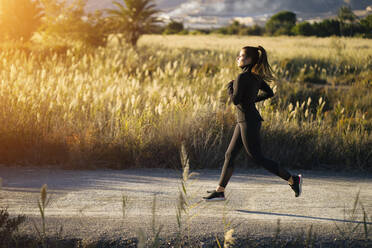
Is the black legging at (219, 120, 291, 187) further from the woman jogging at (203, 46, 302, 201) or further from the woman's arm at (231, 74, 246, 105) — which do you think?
the woman's arm at (231, 74, 246, 105)

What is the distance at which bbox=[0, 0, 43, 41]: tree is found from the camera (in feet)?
70.7

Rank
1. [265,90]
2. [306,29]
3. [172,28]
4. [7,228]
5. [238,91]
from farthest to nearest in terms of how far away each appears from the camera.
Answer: [172,28] → [306,29] → [265,90] → [238,91] → [7,228]

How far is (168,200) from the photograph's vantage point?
4332 mm

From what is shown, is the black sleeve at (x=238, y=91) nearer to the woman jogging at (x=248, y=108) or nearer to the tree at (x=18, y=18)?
the woman jogging at (x=248, y=108)

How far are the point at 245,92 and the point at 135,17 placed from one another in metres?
19.7

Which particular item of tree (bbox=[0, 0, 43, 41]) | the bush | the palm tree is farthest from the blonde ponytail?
tree (bbox=[0, 0, 43, 41])

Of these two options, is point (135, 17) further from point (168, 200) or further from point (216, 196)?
point (216, 196)

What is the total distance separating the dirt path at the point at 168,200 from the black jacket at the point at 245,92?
3.19 ft

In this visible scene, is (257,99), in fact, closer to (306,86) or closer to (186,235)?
(186,235)

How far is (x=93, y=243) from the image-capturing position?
10.8 ft

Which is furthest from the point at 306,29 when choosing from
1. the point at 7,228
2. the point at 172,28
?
the point at 172,28

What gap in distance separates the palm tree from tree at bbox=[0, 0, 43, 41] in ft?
13.5

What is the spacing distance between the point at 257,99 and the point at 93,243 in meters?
2.19

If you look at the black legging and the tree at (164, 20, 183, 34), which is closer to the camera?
the black legging
